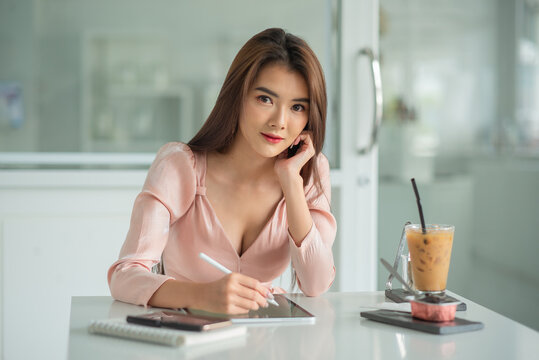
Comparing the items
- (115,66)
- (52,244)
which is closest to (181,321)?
(52,244)

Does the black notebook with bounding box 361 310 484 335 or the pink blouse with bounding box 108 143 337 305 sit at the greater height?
the pink blouse with bounding box 108 143 337 305

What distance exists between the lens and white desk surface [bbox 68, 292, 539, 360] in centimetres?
96

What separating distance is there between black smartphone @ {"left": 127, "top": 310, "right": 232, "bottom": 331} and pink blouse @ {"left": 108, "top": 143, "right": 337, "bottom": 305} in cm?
38

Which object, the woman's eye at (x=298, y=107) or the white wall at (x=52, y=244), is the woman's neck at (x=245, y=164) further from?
the white wall at (x=52, y=244)

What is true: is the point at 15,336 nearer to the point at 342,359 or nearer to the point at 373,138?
the point at 373,138

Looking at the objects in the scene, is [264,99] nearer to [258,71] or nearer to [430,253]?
[258,71]

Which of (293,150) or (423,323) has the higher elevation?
(293,150)

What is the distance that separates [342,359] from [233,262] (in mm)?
691

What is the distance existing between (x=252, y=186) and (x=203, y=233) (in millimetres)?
177

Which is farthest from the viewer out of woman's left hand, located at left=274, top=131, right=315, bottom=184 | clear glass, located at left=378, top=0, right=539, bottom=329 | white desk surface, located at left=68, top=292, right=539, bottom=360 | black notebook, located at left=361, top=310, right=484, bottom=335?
clear glass, located at left=378, top=0, right=539, bottom=329

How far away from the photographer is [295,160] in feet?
5.32

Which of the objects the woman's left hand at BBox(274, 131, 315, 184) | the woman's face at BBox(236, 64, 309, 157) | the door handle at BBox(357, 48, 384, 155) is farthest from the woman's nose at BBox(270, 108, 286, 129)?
the door handle at BBox(357, 48, 384, 155)

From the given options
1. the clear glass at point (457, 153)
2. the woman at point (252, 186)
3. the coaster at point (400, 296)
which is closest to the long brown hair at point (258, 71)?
the woman at point (252, 186)

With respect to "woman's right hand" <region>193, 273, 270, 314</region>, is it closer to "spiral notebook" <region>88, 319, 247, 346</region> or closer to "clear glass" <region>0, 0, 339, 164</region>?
"spiral notebook" <region>88, 319, 247, 346</region>
